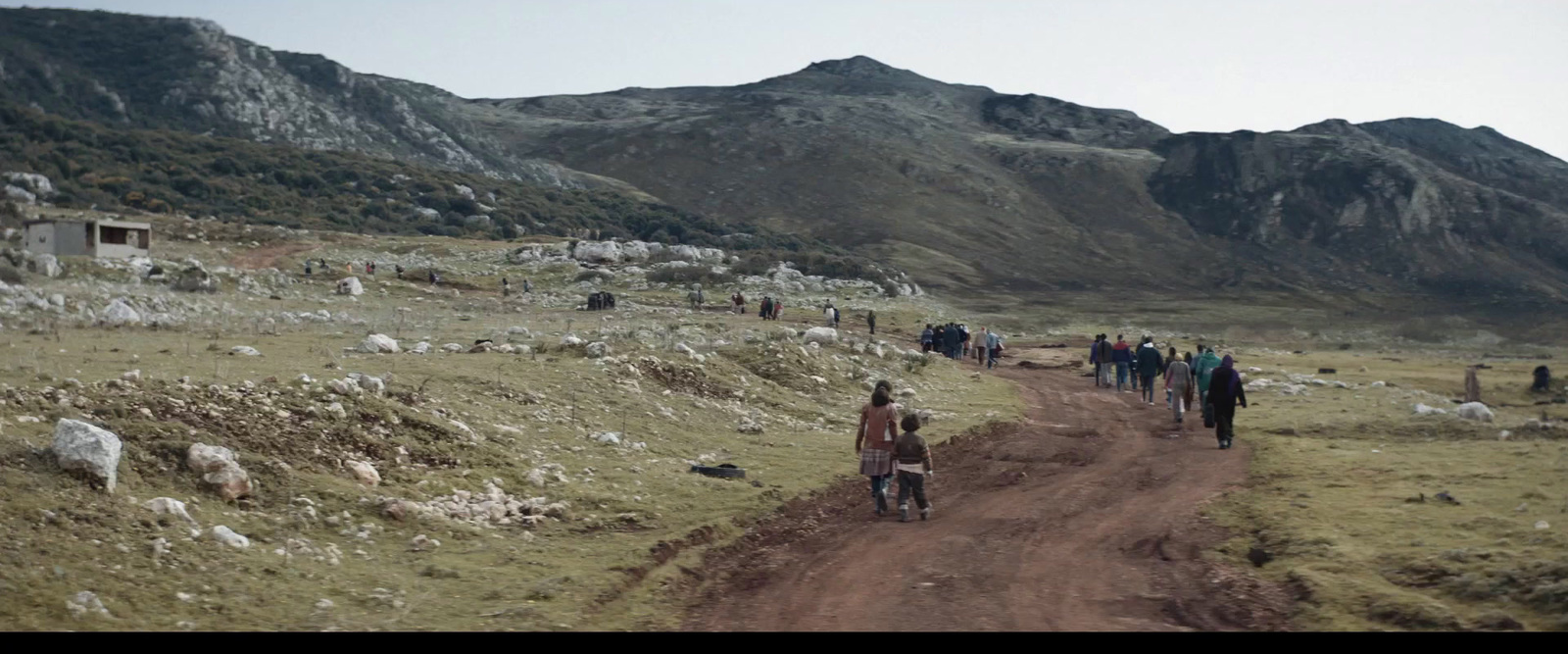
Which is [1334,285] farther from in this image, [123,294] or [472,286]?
[123,294]

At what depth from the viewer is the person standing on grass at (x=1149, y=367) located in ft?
88.1

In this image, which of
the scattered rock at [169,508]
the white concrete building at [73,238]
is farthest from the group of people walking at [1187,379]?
the white concrete building at [73,238]

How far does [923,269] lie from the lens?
109m

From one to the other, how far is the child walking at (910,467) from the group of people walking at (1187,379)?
302 inches

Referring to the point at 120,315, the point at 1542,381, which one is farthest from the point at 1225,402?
the point at 120,315

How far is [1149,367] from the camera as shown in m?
26.9

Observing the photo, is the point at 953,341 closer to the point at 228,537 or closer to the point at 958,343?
the point at 958,343

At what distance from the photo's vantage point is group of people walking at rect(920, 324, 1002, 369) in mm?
37344

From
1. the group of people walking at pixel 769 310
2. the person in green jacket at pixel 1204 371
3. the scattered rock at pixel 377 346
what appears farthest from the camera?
the group of people walking at pixel 769 310

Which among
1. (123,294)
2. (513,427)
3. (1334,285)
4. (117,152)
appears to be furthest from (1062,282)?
(513,427)

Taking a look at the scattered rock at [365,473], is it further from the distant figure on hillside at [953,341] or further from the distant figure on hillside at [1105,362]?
the distant figure on hillside at [953,341]

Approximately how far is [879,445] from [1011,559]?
9.69ft

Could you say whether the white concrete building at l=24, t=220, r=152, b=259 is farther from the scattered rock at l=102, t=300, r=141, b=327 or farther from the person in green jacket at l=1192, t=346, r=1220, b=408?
the person in green jacket at l=1192, t=346, r=1220, b=408
